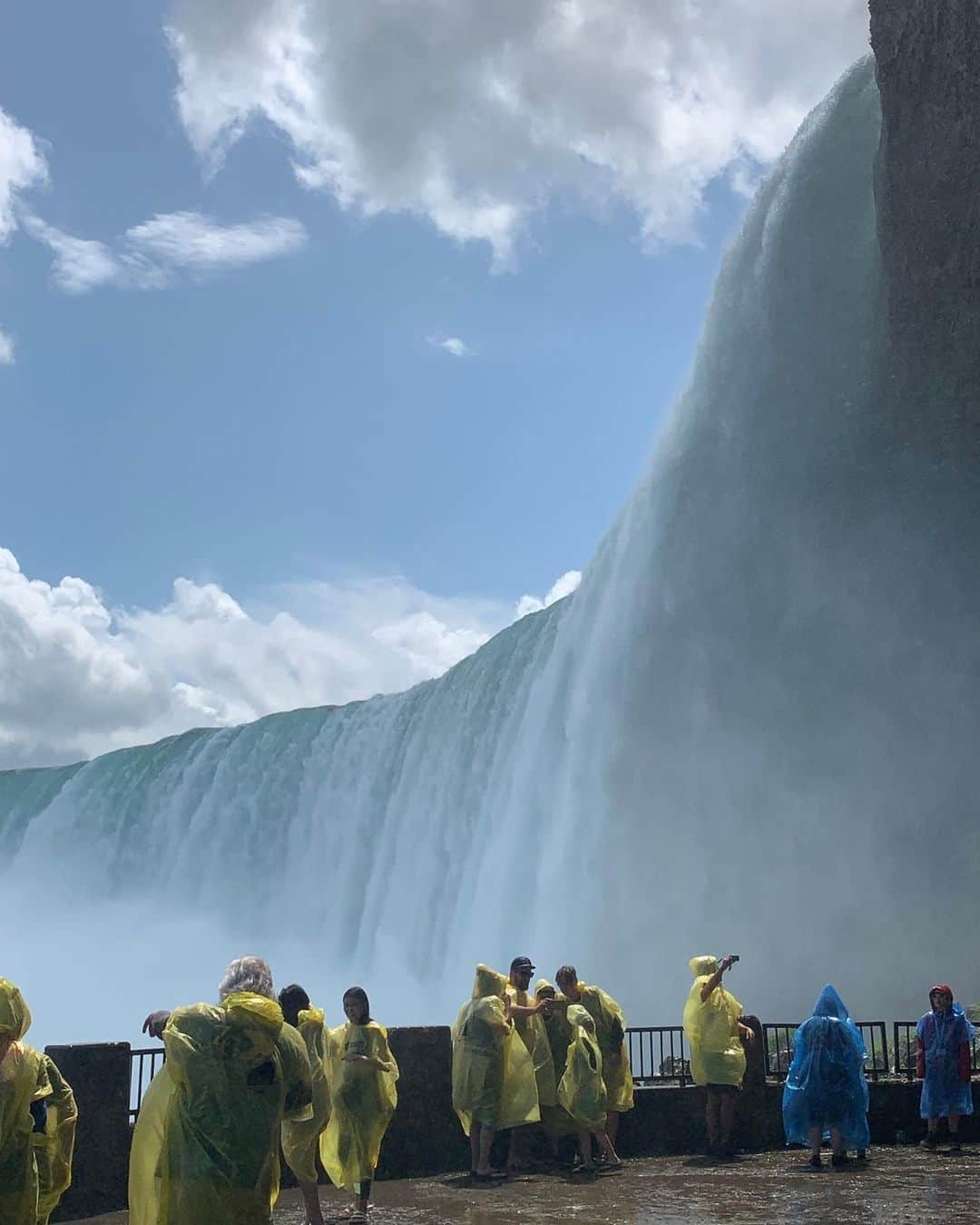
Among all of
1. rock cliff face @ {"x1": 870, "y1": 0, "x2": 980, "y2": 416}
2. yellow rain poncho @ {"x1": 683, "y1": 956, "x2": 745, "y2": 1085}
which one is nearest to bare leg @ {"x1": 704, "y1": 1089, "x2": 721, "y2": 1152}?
yellow rain poncho @ {"x1": 683, "y1": 956, "x2": 745, "y2": 1085}

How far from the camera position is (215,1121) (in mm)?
4109

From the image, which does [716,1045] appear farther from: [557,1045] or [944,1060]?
[944,1060]

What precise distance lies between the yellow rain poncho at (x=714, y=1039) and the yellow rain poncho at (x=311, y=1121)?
3363 mm

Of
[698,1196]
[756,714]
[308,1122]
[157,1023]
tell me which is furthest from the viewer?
[756,714]

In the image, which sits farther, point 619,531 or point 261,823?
point 261,823

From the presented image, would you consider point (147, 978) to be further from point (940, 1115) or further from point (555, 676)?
point (940, 1115)

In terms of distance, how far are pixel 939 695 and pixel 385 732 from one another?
14531 millimetres

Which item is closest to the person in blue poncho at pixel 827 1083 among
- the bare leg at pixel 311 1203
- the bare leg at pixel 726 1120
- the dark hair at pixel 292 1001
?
the bare leg at pixel 726 1120

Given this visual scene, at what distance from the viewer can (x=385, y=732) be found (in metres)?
31.6

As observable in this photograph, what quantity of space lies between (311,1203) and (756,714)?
1526 cm

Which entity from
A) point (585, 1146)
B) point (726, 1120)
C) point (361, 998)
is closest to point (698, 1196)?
point (585, 1146)

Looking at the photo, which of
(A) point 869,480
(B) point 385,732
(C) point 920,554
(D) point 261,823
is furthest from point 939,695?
(D) point 261,823

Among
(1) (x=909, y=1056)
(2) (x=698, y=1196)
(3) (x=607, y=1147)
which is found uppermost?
(1) (x=909, y=1056)

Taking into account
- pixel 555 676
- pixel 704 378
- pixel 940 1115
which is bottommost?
pixel 940 1115
